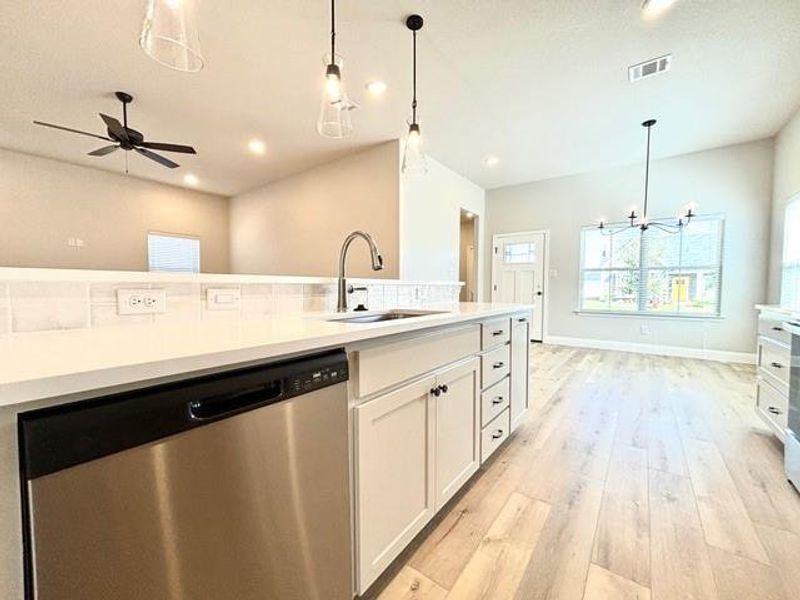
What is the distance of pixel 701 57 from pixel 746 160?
2.58 metres

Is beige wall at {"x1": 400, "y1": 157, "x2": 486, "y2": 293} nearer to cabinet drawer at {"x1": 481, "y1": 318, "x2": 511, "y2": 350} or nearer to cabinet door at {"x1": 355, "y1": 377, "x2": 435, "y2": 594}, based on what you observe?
cabinet drawer at {"x1": 481, "y1": 318, "x2": 511, "y2": 350}

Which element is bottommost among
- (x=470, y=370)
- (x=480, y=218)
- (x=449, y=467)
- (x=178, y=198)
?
(x=449, y=467)

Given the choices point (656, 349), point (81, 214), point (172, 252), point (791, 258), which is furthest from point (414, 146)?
point (172, 252)

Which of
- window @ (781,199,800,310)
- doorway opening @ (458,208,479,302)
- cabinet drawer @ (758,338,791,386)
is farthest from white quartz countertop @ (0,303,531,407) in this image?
doorway opening @ (458,208,479,302)

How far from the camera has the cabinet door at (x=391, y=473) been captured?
101 centimetres

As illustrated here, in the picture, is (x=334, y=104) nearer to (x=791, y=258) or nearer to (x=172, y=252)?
(x=791, y=258)

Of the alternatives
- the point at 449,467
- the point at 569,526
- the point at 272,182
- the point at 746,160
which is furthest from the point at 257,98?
the point at 746,160

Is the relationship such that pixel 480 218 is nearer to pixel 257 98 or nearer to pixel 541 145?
pixel 541 145

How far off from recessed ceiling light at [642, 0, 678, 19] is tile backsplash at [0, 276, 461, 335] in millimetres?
2575

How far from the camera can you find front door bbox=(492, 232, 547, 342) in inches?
224

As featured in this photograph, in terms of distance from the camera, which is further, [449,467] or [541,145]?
[541,145]

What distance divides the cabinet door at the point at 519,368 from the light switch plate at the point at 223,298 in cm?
151

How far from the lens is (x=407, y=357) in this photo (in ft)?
3.81

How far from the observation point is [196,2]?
2035mm
